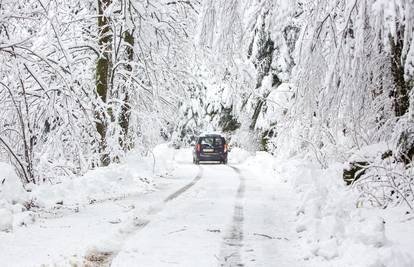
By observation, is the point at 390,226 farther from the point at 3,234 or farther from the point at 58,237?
the point at 3,234

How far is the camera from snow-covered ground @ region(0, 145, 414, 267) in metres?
5.44

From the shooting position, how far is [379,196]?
8.67 m

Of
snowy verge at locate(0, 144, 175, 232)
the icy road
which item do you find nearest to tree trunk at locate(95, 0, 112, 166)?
snowy verge at locate(0, 144, 175, 232)

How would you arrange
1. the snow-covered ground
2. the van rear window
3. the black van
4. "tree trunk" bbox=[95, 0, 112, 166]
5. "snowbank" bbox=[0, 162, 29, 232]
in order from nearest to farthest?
1. the snow-covered ground
2. "snowbank" bbox=[0, 162, 29, 232]
3. "tree trunk" bbox=[95, 0, 112, 166]
4. the black van
5. the van rear window

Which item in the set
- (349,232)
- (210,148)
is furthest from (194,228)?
(210,148)

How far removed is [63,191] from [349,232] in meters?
5.96

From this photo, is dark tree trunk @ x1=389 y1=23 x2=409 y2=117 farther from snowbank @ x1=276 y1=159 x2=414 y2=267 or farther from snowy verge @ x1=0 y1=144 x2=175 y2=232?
snowy verge @ x1=0 y1=144 x2=175 y2=232

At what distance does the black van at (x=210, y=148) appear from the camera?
28469 millimetres

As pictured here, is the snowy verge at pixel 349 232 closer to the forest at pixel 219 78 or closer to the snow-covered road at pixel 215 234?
the snow-covered road at pixel 215 234

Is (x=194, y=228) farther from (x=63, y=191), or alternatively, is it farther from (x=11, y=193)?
(x=63, y=191)

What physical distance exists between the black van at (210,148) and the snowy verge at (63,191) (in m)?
12.0

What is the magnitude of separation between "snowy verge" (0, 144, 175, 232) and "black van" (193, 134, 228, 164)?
39.5 feet

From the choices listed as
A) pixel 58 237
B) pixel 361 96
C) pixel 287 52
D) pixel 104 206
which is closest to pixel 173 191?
pixel 104 206

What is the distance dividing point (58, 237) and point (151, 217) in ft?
6.87
